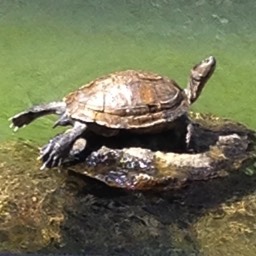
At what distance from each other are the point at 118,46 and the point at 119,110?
83.9 inches

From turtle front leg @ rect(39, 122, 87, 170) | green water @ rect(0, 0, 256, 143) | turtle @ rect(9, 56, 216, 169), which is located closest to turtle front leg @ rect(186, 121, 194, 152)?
turtle @ rect(9, 56, 216, 169)

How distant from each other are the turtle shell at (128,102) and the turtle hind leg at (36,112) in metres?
0.06

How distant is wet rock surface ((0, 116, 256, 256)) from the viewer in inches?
113

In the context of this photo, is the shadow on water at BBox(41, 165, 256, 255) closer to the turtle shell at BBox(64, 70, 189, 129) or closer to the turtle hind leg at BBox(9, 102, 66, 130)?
the turtle shell at BBox(64, 70, 189, 129)

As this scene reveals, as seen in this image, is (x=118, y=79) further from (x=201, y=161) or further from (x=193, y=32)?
(x=193, y=32)

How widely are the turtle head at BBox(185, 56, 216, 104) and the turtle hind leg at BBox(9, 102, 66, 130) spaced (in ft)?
1.94

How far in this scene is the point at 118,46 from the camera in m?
5.39

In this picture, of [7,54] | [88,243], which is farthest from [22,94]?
[88,243]

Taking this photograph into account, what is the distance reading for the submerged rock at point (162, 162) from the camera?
126 inches

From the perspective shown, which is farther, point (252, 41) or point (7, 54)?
point (252, 41)

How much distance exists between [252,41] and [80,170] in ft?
8.85

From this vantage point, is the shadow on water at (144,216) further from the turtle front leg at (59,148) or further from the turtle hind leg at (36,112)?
the turtle hind leg at (36,112)

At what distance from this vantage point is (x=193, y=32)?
19.1ft

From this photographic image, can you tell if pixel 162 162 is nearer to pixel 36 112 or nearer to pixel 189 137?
pixel 189 137
